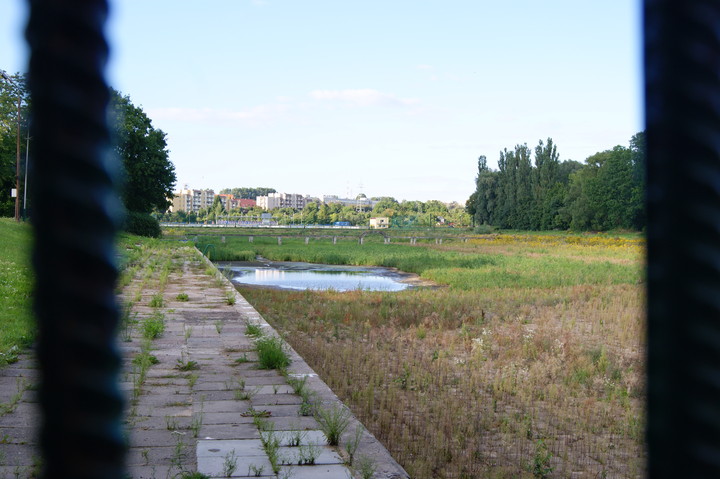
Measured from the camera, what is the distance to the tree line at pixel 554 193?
71.1m

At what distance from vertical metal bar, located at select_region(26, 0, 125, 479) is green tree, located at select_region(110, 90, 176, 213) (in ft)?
168

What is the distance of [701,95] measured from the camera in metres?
0.46

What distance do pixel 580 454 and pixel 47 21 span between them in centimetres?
678

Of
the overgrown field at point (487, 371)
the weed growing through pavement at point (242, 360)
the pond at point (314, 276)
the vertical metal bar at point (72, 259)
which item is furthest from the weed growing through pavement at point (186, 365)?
the pond at point (314, 276)

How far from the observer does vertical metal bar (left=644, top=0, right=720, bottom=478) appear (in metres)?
0.44

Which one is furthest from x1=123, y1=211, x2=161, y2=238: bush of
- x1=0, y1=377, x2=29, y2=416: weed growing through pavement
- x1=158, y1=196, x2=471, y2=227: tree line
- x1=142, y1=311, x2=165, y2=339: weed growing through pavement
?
x1=158, y1=196, x2=471, y2=227: tree line

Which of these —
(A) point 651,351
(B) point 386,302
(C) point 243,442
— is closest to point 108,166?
(A) point 651,351

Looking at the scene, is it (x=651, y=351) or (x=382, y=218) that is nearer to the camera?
(x=651, y=351)

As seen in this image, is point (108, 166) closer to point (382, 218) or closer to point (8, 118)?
point (8, 118)

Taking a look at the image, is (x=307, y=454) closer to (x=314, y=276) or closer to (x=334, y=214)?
(x=314, y=276)

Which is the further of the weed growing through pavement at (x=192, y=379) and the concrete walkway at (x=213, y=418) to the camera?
the weed growing through pavement at (x=192, y=379)

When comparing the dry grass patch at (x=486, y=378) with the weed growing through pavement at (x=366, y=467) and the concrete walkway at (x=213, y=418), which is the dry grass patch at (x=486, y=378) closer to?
the concrete walkway at (x=213, y=418)

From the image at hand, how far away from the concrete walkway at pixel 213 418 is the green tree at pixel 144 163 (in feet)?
144

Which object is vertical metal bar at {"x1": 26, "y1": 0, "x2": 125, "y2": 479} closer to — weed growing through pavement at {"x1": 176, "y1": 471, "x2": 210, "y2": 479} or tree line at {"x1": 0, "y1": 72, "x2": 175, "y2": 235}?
weed growing through pavement at {"x1": 176, "y1": 471, "x2": 210, "y2": 479}
